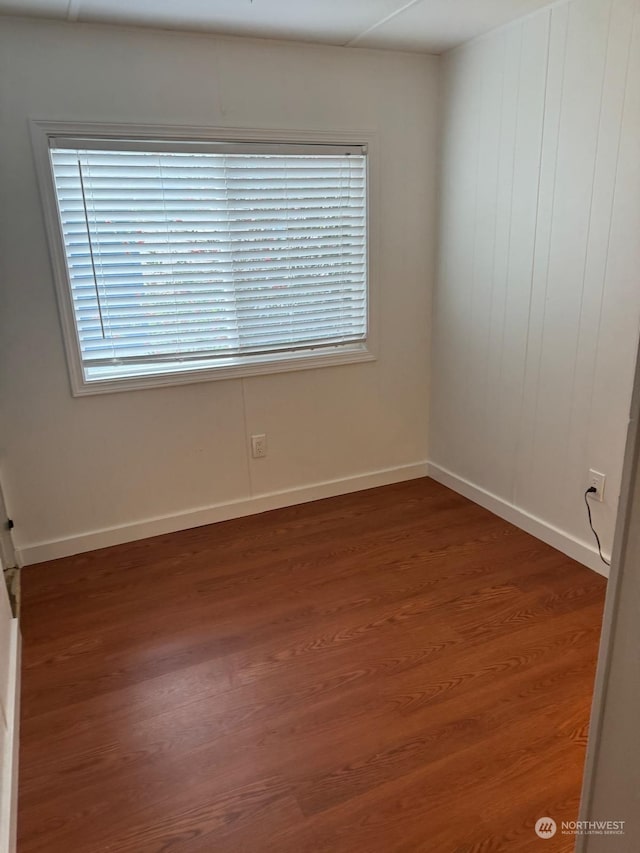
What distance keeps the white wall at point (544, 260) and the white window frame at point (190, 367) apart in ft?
1.37

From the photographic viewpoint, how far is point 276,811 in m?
1.48

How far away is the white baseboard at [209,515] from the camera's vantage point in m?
2.69

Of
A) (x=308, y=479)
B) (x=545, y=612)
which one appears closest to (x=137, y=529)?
(x=308, y=479)

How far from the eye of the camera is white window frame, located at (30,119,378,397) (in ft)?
7.59

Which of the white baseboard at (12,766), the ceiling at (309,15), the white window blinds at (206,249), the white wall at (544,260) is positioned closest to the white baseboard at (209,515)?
the white wall at (544,260)

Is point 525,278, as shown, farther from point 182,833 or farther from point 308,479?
point 182,833

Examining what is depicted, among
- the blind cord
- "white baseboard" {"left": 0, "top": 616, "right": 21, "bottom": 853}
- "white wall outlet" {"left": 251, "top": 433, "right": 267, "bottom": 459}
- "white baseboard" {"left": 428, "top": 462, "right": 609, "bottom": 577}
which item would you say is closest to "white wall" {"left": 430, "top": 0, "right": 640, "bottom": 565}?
"white baseboard" {"left": 428, "top": 462, "right": 609, "bottom": 577}

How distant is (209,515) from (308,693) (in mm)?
1315

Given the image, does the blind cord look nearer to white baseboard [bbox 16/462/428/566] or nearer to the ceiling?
the ceiling

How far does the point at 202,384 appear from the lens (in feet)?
9.20

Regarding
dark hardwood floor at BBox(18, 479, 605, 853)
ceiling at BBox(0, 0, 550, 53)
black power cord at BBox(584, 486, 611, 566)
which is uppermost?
ceiling at BBox(0, 0, 550, 53)

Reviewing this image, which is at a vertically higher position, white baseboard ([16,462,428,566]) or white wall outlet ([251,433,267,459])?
white wall outlet ([251,433,267,459])

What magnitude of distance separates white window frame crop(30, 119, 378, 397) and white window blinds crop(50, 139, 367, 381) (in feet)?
0.11

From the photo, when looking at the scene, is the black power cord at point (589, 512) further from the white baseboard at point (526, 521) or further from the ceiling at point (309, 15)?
the ceiling at point (309, 15)
